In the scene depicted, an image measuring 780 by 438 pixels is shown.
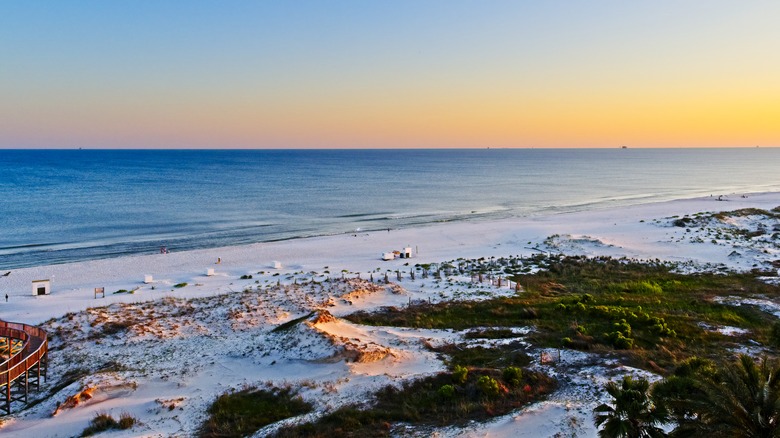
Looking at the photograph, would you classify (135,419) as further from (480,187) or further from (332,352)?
(480,187)

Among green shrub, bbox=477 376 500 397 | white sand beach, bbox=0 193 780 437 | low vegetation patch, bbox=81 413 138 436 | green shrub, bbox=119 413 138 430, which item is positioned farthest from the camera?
white sand beach, bbox=0 193 780 437

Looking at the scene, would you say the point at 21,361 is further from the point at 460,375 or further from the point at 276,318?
the point at 460,375

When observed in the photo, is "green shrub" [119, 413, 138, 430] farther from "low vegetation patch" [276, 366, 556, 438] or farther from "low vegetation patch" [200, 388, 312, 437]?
"low vegetation patch" [276, 366, 556, 438]

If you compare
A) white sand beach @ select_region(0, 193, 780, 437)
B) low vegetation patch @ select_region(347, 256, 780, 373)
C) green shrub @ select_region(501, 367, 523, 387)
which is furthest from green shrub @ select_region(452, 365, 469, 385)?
low vegetation patch @ select_region(347, 256, 780, 373)

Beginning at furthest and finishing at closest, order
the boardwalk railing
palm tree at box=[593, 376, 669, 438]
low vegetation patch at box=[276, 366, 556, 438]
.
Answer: the boardwalk railing → low vegetation patch at box=[276, 366, 556, 438] → palm tree at box=[593, 376, 669, 438]

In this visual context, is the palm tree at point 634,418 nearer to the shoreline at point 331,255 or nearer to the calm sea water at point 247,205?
the shoreline at point 331,255
